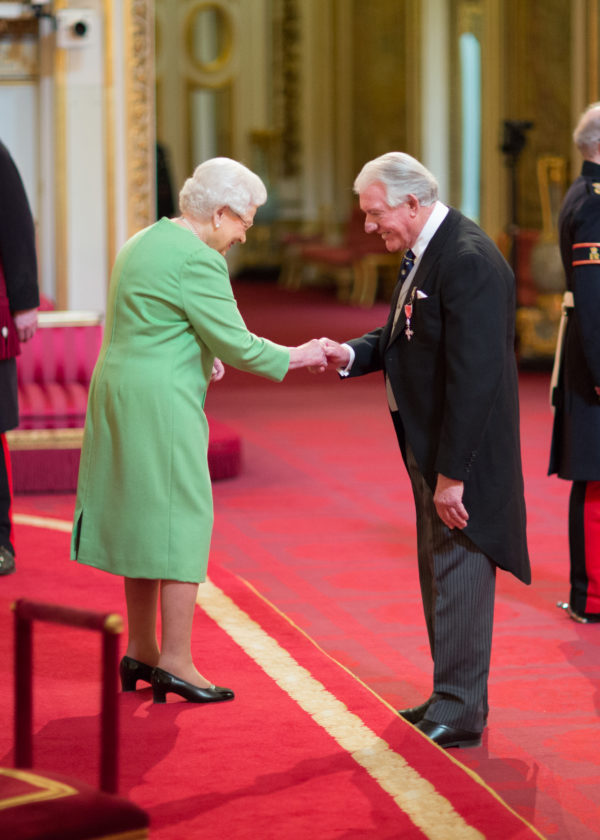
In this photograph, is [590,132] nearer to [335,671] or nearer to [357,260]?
[335,671]

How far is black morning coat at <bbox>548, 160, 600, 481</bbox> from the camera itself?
4.46 metres

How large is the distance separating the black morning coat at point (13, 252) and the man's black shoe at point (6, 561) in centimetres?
47

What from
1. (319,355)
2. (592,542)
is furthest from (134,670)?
(592,542)

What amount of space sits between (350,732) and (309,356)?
3.26 ft

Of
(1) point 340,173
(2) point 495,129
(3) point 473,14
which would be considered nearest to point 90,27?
(2) point 495,129

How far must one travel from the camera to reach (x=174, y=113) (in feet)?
71.0

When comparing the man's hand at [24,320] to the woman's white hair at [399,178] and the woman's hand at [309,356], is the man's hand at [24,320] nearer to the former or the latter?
the woman's hand at [309,356]

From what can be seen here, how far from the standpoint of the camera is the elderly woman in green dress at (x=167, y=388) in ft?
11.3

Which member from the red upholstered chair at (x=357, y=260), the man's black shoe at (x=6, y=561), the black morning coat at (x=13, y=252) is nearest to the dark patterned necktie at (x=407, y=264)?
the black morning coat at (x=13, y=252)

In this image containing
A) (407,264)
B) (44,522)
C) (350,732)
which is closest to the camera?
(350,732)

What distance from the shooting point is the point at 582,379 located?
4.66 metres

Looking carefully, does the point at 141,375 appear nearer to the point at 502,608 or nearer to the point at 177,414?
the point at 177,414

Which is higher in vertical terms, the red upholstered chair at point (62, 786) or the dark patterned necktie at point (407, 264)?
the dark patterned necktie at point (407, 264)

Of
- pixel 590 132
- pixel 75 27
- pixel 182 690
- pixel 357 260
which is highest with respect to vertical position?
pixel 75 27
